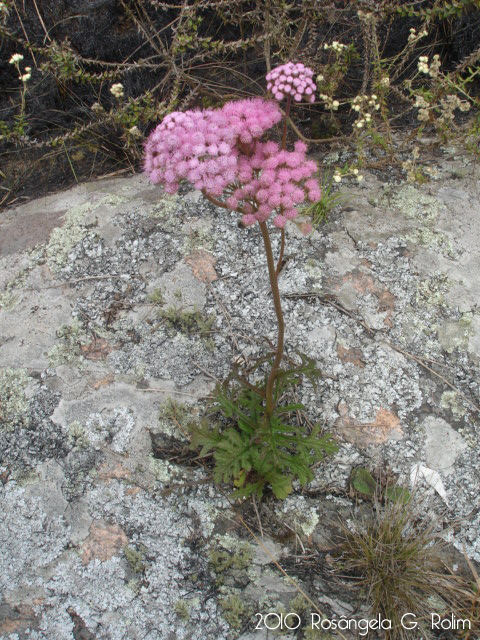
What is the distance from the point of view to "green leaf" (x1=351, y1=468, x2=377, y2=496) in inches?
90.9

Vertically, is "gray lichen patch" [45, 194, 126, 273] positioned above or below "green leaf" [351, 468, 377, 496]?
above

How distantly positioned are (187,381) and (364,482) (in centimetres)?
95

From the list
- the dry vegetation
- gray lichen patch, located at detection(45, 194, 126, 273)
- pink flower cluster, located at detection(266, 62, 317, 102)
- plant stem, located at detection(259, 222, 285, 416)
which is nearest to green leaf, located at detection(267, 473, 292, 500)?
plant stem, located at detection(259, 222, 285, 416)

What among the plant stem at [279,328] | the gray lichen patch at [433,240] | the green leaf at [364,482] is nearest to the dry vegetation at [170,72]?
the gray lichen patch at [433,240]

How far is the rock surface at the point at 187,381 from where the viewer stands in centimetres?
207

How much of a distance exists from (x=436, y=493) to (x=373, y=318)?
0.92 meters

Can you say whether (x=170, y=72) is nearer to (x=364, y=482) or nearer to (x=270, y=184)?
(x=270, y=184)

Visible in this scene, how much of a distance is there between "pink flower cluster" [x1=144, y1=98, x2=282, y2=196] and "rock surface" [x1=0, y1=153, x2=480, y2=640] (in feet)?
3.63

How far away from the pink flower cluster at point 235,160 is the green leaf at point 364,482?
4.05 feet

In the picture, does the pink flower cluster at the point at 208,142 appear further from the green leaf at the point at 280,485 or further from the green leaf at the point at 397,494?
the green leaf at the point at 397,494

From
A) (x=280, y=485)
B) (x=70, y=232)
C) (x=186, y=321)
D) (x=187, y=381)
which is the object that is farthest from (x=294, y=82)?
(x=70, y=232)

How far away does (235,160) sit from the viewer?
1697 mm

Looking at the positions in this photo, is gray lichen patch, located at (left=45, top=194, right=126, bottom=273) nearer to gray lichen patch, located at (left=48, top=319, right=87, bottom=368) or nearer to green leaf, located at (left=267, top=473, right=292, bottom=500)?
gray lichen patch, located at (left=48, top=319, right=87, bottom=368)

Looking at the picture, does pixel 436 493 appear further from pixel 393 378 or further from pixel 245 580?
pixel 245 580
